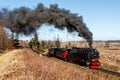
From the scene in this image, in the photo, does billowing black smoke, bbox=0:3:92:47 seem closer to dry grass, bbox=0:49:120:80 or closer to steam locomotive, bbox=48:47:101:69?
steam locomotive, bbox=48:47:101:69

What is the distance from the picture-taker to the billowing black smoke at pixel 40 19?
50.2 m

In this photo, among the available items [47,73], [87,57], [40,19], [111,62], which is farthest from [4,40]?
[47,73]

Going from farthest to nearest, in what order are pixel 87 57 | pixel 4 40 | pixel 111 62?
1. pixel 4 40
2. pixel 111 62
3. pixel 87 57

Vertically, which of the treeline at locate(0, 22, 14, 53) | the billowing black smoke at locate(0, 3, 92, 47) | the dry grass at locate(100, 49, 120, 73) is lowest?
the dry grass at locate(100, 49, 120, 73)

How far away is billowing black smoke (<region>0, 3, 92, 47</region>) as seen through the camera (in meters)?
50.2

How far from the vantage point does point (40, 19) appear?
59.7 meters

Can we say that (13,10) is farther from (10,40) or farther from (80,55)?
(80,55)

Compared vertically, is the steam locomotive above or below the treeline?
below

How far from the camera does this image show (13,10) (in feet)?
237

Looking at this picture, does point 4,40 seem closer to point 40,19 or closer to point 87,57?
point 40,19

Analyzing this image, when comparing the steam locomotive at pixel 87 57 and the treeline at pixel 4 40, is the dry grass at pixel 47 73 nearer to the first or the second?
the steam locomotive at pixel 87 57

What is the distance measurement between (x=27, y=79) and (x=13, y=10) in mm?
60013

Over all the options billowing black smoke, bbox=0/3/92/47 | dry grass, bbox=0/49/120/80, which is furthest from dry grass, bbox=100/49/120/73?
dry grass, bbox=0/49/120/80

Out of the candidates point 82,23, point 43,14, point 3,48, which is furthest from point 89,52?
point 3,48
